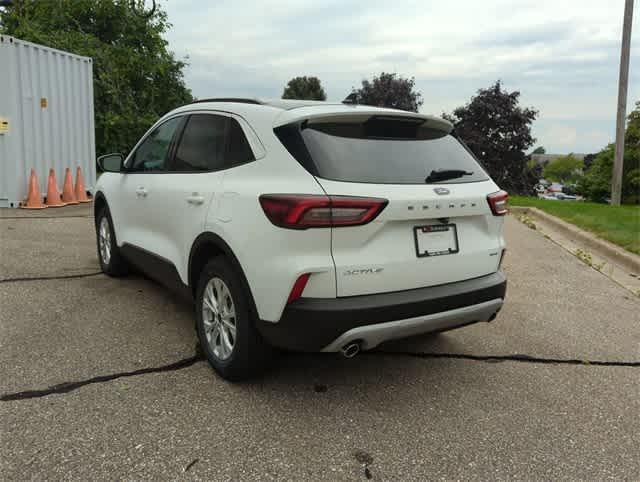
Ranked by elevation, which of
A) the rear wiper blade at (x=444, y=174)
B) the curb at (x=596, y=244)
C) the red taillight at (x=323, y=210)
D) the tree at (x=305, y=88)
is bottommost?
the curb at (x=596, y=244)

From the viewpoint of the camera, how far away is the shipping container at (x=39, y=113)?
10578 mm

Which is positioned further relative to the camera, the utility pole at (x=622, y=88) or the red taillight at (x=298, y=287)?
the utility pole at (x=622, y=88)

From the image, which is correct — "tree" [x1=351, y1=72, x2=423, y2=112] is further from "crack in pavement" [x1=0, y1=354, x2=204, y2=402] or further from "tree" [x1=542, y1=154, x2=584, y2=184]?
"tree" [x1=542, y1=154, x2=584, y2=184]

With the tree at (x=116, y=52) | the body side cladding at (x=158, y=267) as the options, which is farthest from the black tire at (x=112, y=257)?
the tree at (x=116, y=52)

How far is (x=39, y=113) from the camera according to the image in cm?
1118

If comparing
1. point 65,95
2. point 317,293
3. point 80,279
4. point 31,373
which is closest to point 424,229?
point 317,293

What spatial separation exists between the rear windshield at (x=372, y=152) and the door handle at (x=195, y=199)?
30.1 inches

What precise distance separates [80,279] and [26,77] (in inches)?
273

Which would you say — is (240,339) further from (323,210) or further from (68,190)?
(68,190)

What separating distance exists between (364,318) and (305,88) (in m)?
69.1

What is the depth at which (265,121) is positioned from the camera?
3301 mm

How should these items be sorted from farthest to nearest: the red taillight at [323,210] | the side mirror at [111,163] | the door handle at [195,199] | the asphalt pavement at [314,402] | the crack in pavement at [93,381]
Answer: the side mirror at [111,163] < the door handle at [195,199] < the crack in pavement at [93,381] < the red taillight at [323,210] < the asphalt pavement at [314,402]

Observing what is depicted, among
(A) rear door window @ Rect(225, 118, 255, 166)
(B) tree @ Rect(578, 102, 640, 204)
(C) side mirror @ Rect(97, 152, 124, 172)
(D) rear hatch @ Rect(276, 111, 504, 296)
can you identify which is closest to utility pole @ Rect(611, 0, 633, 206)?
(D) rear hatch @ Rect(276, 111, 504, 296)

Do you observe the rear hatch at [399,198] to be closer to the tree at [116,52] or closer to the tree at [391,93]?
the tree at [116,52]
